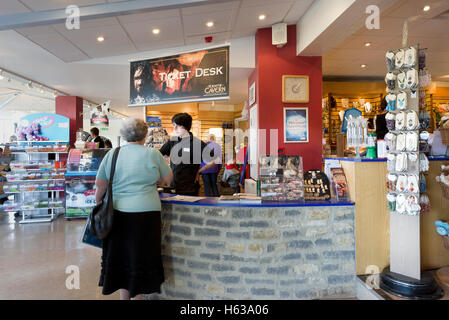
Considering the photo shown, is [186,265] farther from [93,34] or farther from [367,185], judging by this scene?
[93,34]

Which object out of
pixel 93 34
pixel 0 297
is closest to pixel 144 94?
pixel 93 34

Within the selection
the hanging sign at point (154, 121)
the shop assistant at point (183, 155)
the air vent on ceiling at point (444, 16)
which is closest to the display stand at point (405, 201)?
the shop assistant at point (183, 155)

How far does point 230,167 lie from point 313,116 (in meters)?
2.14

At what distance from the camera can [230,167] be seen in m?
6.55

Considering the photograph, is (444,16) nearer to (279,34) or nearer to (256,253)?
(279,34)

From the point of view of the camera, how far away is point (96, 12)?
11.4 feet

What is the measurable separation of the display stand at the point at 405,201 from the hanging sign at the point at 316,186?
558 mm

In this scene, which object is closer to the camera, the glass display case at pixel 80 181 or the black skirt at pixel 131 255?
the black skirt at pixel 131 255

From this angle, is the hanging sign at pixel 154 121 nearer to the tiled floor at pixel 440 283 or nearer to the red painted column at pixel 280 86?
the red painted column at pixel 280 86

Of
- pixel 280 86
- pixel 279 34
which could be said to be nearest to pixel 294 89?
pixel 280 86

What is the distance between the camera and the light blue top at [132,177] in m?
2.10

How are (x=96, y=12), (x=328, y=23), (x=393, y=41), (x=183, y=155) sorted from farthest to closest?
1. (x=393, y=41)
2. (x=328, y=23)
3. (x=96, y=12)
4. (x=183, y=155)

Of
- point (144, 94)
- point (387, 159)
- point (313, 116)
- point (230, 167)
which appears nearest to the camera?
point (387, 159)

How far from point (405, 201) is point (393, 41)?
4.58m
